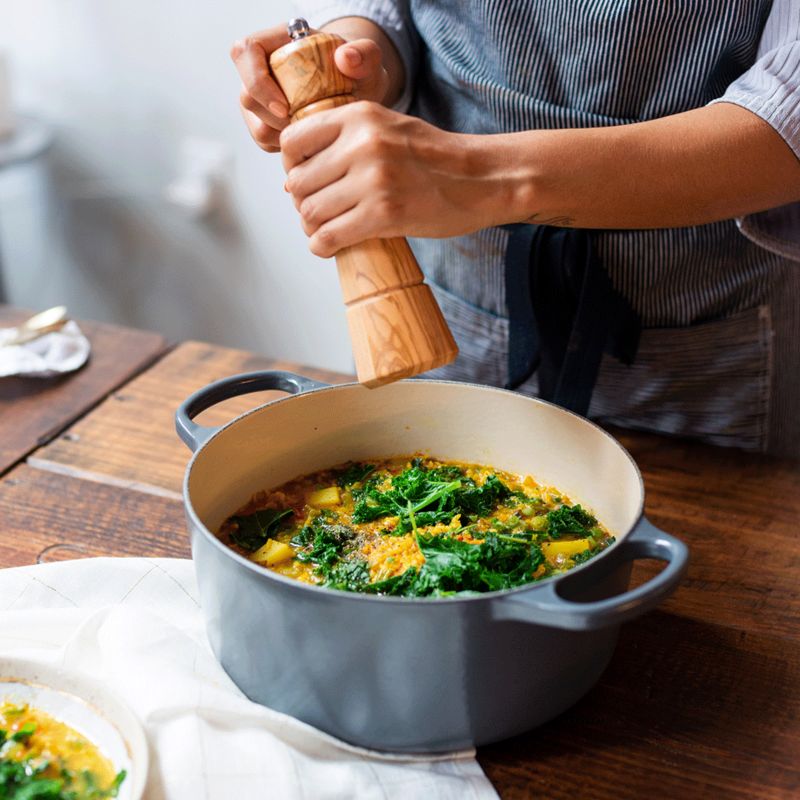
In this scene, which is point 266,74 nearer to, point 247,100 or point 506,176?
Result: point 247,100

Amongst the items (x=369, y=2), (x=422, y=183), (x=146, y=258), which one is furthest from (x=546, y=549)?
(x=146, y=258)

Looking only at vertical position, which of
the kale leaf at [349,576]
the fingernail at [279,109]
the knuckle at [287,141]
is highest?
the fingernail at [279,109]

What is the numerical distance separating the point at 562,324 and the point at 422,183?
0.48 metres

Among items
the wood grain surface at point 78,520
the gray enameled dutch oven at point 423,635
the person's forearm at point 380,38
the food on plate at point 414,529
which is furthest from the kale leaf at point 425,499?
the person's forearm at point 380,38

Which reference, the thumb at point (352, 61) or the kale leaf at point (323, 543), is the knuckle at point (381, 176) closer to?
the thumb at point (352, 61)

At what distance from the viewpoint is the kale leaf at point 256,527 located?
1.07 m

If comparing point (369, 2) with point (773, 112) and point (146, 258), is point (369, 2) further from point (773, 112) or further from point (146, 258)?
point (146, 258)

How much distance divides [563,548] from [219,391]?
418mm

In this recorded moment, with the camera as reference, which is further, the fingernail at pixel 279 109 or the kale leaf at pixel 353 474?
Result: the kale leaf at pixel 353 474

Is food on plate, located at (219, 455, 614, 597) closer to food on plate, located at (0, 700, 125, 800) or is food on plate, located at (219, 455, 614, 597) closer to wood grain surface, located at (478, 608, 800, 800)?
wood grain surface, located at (478, 608, 800, 800)

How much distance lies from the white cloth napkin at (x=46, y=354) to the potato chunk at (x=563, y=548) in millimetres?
844

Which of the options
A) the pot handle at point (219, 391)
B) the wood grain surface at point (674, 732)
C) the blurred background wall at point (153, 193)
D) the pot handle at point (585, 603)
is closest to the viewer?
the pot handle at point (585, 603)

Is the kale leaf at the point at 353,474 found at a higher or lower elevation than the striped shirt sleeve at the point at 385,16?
lower

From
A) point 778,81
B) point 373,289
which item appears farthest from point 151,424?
point 778,81
